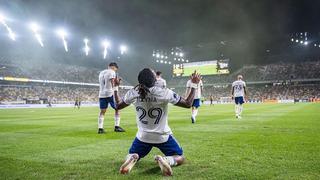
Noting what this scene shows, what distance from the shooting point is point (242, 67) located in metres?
85.9

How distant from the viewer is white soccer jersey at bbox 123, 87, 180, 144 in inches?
206

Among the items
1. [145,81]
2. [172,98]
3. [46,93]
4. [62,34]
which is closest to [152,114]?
[172,98]

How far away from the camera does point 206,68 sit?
242ft

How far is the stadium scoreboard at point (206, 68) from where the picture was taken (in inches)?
2795

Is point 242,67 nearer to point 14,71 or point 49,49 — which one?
point 49,49

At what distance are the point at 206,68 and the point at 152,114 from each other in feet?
229

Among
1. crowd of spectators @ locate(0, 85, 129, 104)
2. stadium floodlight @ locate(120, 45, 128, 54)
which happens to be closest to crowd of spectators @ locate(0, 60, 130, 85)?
crowd of spectators @ locate(0, 85, 129, 104)

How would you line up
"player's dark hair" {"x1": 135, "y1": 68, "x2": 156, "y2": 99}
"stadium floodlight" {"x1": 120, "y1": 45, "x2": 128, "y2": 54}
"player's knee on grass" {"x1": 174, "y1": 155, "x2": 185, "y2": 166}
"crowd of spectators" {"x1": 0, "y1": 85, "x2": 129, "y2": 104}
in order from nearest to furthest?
"player's dark hair" {"x1": 135, "y1": 68, "x2": 156, "y2": 99}, "player's knee on grass" {"x1": 174, "y1": 155, "x2": 185, "y2": 166}, "crowd of spectators" {"x1": 0, "y1": 85, "x2": 129, "y2": 104}, "stadium floodlight" {"x1": 120, "y1": 45, "x2": 128, "y2": 54}

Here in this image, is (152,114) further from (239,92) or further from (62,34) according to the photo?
(62,34)

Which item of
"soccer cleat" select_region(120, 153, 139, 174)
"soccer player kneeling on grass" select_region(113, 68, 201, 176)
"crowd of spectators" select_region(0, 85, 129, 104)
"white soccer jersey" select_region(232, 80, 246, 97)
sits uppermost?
"crowd of spectators" select_region(0, 85, 129, 104)

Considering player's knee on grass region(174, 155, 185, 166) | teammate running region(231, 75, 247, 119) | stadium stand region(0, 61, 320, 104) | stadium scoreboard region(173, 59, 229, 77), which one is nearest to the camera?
player's knee on grass region(174, 155, 185, 166)

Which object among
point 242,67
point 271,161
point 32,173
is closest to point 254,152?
point 271,161

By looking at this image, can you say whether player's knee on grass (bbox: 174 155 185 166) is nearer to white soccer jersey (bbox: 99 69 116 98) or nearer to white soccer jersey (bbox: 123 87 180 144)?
white soccer jersey (bbox: 123 87 180 144)

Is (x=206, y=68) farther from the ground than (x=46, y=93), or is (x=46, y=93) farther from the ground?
(x=206, y=68)
